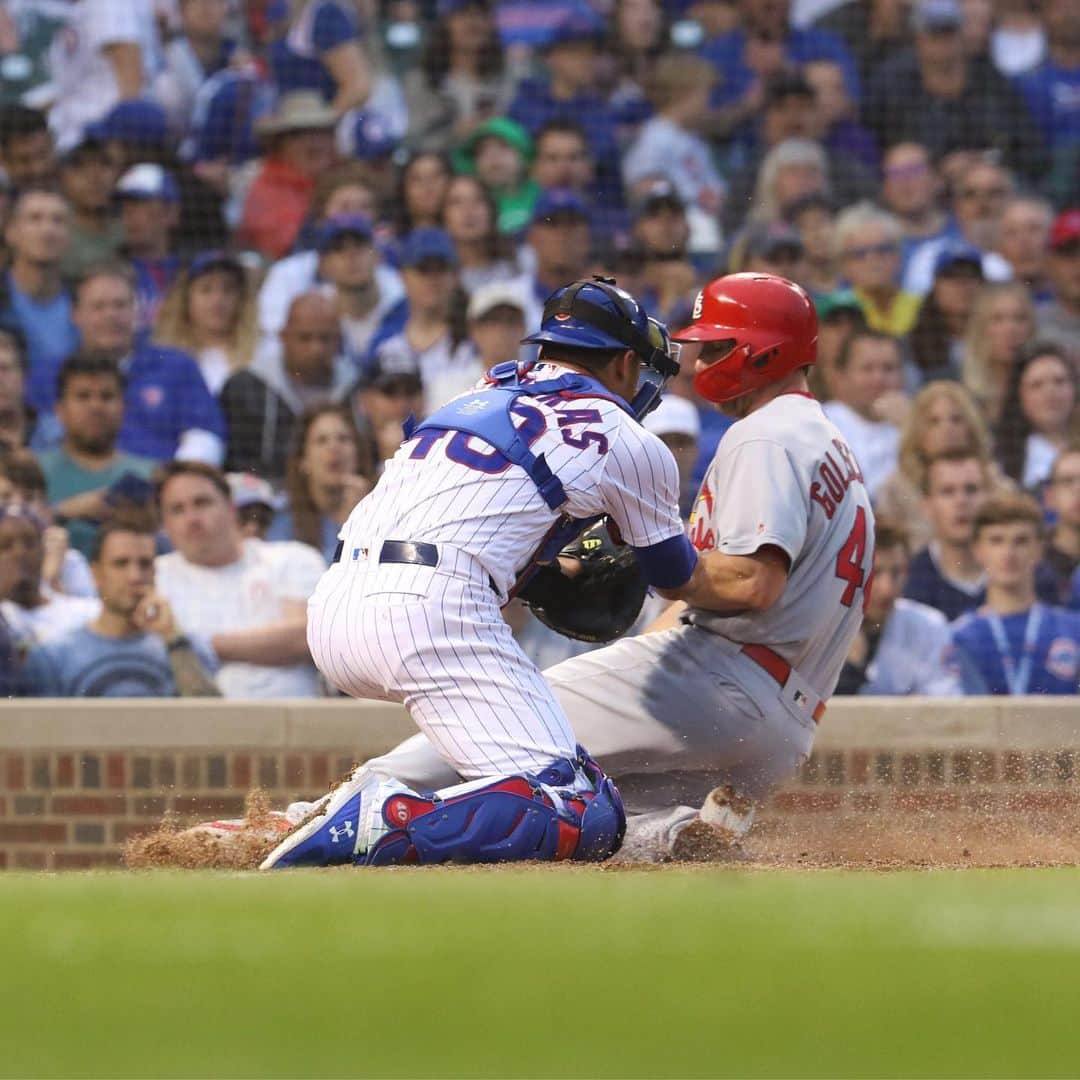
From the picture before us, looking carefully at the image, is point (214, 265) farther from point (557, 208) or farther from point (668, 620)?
point (668, 620)

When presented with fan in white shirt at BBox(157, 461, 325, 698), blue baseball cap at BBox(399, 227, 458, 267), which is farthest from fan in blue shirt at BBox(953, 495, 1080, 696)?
blue baseball cap at BBox(399, 227, 458, 267)

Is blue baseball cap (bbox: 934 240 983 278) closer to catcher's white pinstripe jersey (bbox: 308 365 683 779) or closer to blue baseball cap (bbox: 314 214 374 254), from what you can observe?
blue baseball cap (bbox: 314 214 374 254)

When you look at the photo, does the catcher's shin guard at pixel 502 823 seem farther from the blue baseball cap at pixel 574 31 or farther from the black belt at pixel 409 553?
the blue baseball cap at pixel 574 31

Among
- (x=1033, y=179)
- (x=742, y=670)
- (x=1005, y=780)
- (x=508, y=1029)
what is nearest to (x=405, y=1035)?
(x=508, y=1029)

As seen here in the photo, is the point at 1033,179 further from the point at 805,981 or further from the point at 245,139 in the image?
the point at 805,981

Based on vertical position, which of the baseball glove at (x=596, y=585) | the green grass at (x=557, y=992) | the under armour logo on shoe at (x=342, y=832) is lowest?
the under armour logo on shoe at (x=342, y=832)

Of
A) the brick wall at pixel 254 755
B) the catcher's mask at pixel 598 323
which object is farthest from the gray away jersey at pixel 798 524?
the brick wall at pixel 254 755

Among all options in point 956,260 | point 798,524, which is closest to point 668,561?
point 798,524
